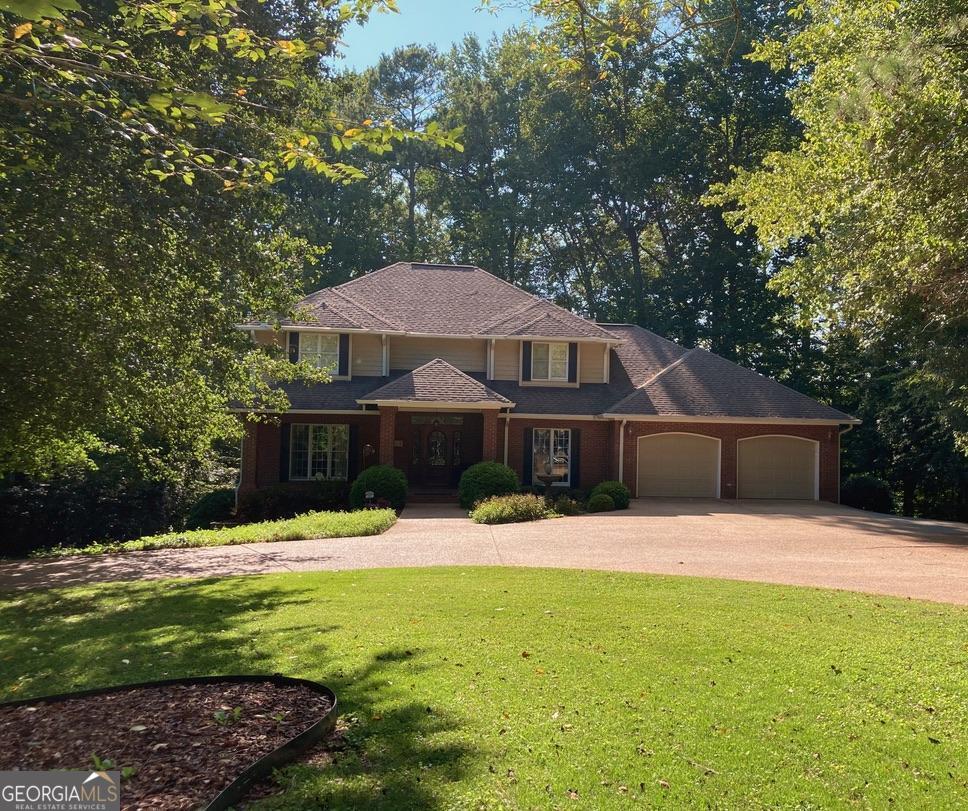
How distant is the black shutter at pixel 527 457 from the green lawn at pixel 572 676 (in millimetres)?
14348

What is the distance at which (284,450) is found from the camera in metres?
23.7

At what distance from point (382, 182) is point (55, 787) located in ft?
148

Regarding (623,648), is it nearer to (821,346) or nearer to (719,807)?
(719,807)

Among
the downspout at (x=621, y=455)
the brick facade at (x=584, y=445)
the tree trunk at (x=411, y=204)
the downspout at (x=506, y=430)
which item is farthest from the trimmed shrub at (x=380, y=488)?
the tree trunk at (x=411, y=204)

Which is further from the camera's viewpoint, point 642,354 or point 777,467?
A: point 642,354

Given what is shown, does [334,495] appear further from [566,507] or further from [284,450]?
[566,507]

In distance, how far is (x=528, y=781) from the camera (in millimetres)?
4332

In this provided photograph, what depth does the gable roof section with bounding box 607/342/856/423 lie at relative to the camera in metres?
24.0

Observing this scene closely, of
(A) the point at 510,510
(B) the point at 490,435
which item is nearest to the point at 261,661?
(A) the point at 510,510

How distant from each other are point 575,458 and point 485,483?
459 centimetres

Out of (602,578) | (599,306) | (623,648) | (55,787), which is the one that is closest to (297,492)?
(602,578)

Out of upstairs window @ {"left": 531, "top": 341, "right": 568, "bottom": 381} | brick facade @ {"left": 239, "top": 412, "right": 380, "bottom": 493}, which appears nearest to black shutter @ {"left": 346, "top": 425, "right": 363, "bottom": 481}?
brick facade @ {"left": 239, "top": 412, "right": 380, "bottom": 493}

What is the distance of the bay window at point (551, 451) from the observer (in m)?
24.6

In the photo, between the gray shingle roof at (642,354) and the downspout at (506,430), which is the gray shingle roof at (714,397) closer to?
the gray shingle roof at (642,354)
